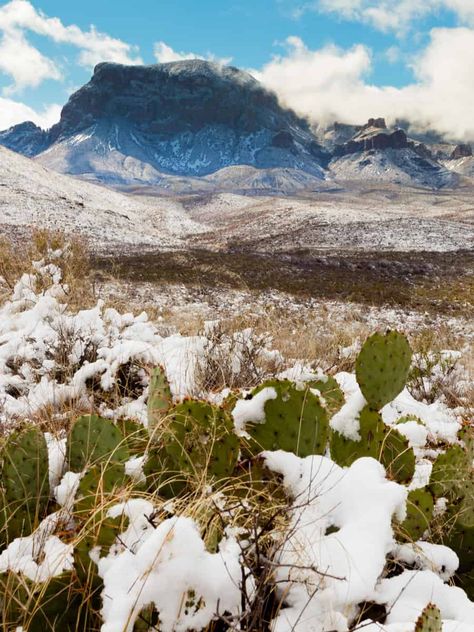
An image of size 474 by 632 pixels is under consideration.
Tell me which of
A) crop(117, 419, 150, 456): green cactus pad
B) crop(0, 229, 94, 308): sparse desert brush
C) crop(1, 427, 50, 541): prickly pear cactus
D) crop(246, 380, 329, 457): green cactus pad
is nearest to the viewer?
crop(1, 427, 50, 541): prickly pear cactus

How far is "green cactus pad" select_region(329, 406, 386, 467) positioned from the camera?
1838mm

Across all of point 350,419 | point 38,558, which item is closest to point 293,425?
point 350,419

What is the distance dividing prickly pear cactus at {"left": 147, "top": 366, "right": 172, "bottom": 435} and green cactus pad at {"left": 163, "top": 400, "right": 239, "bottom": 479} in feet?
1.11

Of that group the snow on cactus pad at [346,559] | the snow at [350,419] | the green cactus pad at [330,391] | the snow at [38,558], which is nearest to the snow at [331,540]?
the snow on cactus pad at [346,559]

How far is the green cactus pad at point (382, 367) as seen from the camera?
2045 mm

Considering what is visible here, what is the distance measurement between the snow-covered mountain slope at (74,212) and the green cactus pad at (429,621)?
67.6 ft

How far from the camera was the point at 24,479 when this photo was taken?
1690 millimetres

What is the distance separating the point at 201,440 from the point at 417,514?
0.79 m

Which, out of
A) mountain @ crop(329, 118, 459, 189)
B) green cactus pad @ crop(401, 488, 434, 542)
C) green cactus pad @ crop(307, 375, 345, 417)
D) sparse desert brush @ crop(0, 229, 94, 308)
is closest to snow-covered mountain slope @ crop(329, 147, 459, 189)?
mountain @ crop(329, 118, 459, 189)

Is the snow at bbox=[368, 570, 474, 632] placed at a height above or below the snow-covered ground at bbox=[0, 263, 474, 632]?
below

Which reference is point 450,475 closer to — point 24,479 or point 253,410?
point 253,410

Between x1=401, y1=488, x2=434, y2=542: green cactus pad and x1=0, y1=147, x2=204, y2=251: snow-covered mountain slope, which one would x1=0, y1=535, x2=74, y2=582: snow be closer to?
x1=401, y1=488, x2=434, y2=542: green cactus pad

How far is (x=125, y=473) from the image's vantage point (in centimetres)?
172

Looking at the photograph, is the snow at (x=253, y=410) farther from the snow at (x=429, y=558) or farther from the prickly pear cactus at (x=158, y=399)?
the snow at (x=429, y=558)
